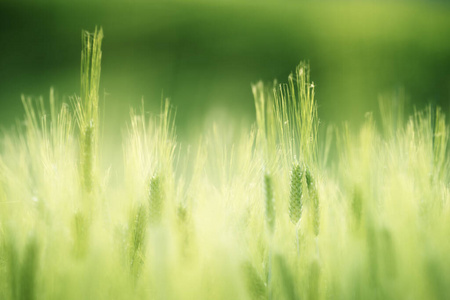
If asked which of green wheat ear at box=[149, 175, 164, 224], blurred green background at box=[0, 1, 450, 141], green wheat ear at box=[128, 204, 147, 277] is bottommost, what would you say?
green wheat ear at box=[128, 204, 147, 277]

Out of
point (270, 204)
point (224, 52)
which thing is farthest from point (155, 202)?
point (224, 52)

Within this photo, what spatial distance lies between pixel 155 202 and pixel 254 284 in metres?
0.21

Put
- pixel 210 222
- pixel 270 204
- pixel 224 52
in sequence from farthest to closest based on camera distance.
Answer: pixel 224 52 → pixel 210 222 → pixel 270 204

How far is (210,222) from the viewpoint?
74 cm

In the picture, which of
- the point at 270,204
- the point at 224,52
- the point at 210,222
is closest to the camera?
the point at 270,204

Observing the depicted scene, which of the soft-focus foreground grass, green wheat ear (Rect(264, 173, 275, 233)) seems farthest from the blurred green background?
green wheat ear (Rect(264, 173, 275, 233))

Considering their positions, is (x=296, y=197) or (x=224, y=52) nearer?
(x=296, y=197)

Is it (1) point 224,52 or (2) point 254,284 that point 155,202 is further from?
(1) point 224,52

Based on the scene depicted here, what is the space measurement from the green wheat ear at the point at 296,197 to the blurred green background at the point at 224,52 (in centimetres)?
210

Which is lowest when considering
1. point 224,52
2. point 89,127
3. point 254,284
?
point 254,284

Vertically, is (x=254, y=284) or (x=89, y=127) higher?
(x=89, y=127)

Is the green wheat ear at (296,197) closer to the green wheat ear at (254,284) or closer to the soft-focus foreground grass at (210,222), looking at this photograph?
the soft-focus foreground grass at (210,222)

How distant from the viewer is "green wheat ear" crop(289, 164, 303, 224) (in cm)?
64

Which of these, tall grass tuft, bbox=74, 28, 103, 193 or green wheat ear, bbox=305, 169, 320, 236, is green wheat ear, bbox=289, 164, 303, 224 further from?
tall grass tuft, bbox=74, 28, 103, 193
